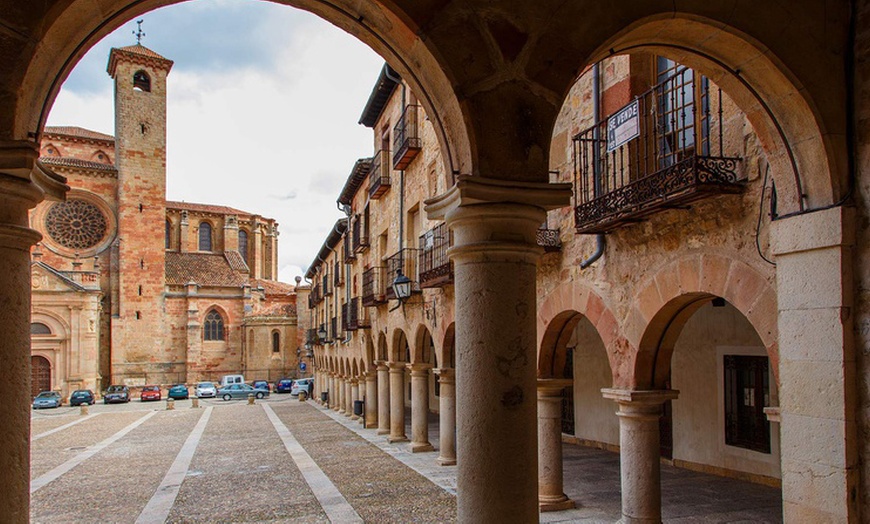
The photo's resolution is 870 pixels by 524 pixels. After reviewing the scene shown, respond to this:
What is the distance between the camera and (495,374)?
346cm

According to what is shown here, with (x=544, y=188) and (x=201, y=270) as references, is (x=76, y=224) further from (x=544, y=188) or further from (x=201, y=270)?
(x=544, y=188)

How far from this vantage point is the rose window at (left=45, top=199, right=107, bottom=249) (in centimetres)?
4450

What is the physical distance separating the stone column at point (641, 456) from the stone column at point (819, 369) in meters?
2.67

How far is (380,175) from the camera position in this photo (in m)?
19.7

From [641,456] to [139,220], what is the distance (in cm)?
4408

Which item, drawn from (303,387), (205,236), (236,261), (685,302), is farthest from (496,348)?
(205,236)

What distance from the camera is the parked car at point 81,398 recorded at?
121 ft

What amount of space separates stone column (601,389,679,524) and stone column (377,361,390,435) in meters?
11.9

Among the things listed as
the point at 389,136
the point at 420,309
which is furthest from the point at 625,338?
the point at 389,136

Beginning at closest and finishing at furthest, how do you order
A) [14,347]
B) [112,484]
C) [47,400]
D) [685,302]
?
1. [14,347]
2. [685,302]
3. [112,484]
4. [47,400]

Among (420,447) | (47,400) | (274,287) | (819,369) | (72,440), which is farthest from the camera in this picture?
(274,287)

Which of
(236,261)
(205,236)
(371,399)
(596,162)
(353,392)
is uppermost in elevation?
(205,236)

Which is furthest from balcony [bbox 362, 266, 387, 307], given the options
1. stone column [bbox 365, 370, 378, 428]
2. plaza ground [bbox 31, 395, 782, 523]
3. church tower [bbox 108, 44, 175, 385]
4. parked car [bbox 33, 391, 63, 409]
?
church tower [bbox 108, 44, 175, 385]

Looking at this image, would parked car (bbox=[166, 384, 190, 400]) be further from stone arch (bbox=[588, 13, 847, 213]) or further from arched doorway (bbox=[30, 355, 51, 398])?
stone arch (bbox=[588, 13, 847, 213])
